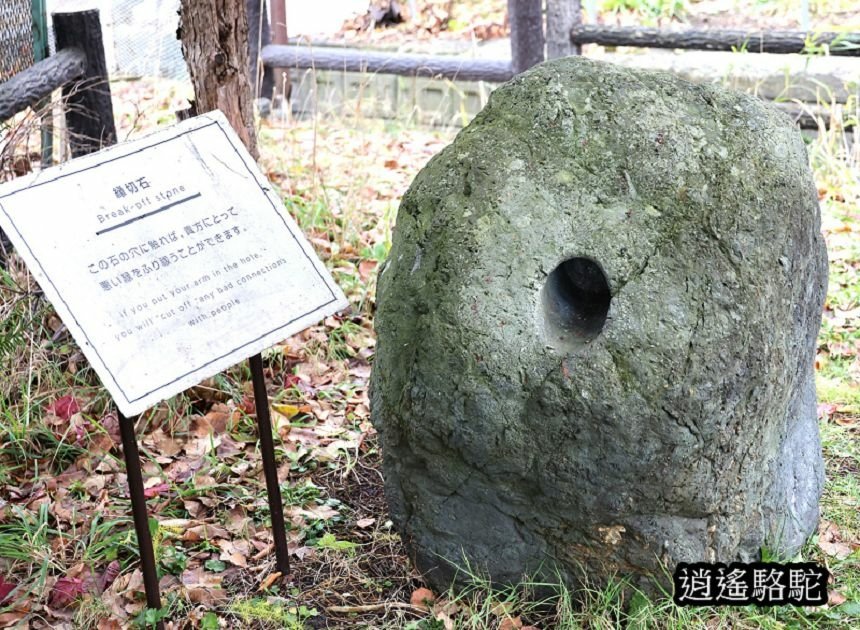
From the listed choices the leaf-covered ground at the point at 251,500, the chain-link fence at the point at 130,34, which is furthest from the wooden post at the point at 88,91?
the chain-link fence at the point at 130,34

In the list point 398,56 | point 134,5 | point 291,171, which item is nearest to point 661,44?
point 398,56

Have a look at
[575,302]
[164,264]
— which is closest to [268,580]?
[164,264]

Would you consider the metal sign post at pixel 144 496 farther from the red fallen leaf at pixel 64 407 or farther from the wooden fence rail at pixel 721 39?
the wooden fence rail at pixel 721 39

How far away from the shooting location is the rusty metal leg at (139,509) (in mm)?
2457

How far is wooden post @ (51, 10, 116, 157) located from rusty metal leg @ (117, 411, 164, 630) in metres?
2.37

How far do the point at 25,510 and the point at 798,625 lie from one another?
8.01ft

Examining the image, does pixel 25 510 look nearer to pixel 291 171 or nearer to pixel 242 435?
pixel 242 435

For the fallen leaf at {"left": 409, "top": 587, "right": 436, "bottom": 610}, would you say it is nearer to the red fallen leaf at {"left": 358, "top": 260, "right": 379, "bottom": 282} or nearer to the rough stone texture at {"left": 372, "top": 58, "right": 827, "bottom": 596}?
the rough stone texture at {"left": 372, "top": 58, "right": 827, "bottom": 596}

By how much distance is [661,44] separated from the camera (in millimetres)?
7105

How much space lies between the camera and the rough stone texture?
239 cm

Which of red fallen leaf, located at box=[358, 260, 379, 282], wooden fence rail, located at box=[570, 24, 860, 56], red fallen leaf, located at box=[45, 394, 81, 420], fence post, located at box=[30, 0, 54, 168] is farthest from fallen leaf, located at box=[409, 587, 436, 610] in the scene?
wooden fence rail, located at box=[570, 24, 860, 56]

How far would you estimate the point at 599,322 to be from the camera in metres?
2.55

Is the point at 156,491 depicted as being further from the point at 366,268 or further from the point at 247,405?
the point at 366,268

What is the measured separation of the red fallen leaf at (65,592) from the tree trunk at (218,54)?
1.97m
